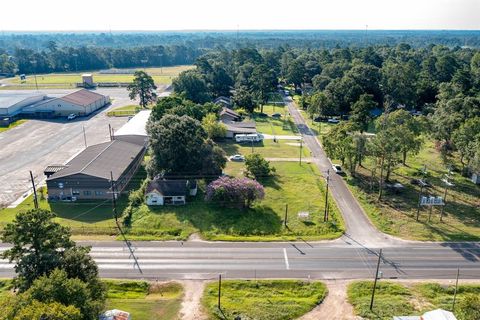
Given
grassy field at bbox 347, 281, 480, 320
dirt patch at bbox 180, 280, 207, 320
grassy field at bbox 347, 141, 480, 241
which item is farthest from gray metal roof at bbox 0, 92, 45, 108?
grassy field at bbox 347, 281, 480, 320

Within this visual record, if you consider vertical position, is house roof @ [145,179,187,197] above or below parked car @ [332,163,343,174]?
above

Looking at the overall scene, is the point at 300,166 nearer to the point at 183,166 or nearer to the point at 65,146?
the point at 183,166

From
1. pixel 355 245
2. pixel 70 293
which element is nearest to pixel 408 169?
pixel 355 245

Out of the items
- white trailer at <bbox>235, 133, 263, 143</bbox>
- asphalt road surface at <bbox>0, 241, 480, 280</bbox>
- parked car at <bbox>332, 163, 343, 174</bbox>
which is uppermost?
white trailer at <bbox>235, 133, 263, 143</bbox>

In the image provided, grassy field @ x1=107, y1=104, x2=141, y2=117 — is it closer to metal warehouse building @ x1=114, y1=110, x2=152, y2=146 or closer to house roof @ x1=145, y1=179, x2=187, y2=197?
metal warehouse building @ x1=114, y1=110, x2=152, y2=146

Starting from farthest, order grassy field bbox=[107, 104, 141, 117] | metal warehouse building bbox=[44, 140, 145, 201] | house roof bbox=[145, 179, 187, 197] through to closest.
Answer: grassy field bbox=[107, 104, 141, 117] < metal warehouse building bbox=[44, 140, 145, 201] < house roof bbox=[145, 179, 187, 197]

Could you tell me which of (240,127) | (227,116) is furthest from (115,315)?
(227,116)

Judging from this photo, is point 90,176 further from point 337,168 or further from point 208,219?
point 337,168
